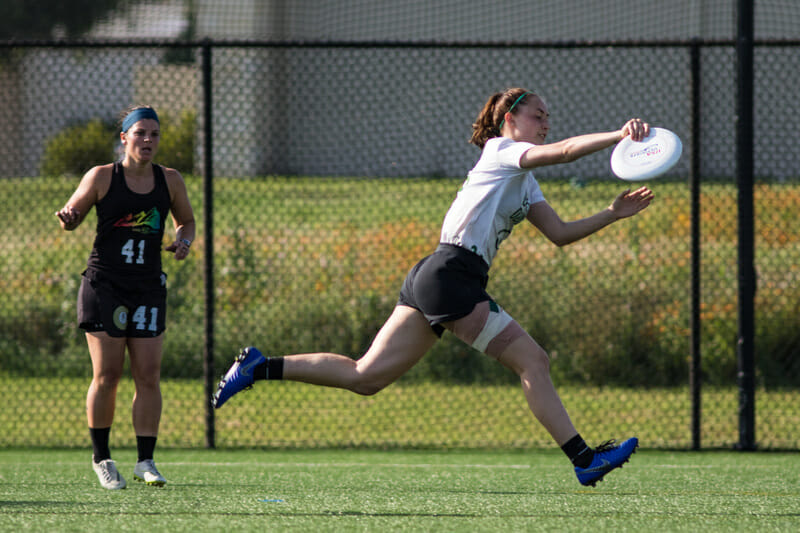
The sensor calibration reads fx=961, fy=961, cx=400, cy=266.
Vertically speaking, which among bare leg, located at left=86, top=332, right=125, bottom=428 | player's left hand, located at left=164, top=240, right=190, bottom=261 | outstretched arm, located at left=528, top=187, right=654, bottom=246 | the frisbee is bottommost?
bare leg, located at left=86, top=332, right=125, bottom=428

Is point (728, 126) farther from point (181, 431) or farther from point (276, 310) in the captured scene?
point (181, 431)

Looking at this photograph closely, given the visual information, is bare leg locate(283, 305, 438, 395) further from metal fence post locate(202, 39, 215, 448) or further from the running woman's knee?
metal fence post locate(202, 39, 215, 448)

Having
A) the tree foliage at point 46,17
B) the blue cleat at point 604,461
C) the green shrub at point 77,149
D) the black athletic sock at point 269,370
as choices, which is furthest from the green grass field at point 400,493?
the tree foliage at point 46,17

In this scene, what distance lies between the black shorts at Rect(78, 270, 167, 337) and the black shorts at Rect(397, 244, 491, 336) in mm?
1406

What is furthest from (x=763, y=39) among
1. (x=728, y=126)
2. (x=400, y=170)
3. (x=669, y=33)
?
(x=669, y=33)

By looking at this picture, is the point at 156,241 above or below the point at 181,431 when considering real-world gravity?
above

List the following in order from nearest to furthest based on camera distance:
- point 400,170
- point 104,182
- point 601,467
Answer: point 601,467, point 104,182, point 400,170

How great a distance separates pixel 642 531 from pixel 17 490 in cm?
292

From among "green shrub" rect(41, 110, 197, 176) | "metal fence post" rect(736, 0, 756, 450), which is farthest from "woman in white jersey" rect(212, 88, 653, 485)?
"green shrub" rect(41, 110, 197, 176)

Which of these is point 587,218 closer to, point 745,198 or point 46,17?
point 745,198

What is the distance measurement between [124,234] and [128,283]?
0.77 ft

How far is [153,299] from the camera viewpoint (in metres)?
4.63

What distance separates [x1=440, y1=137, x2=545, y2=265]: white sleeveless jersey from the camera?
3936 mm

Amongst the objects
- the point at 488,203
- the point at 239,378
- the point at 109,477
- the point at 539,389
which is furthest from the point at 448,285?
the point at 109,477
